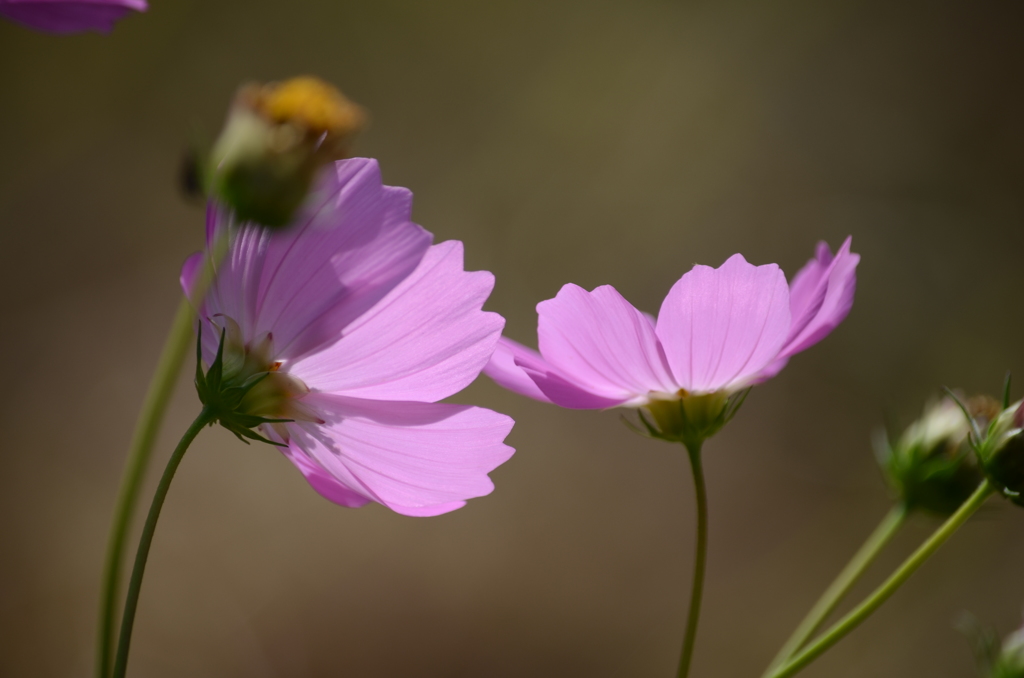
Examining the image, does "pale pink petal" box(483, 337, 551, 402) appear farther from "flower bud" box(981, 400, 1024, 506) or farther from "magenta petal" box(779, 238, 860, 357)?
"flower bud" box(981, 400, 1024, 506)

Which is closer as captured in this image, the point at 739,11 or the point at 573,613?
the point at 573,613

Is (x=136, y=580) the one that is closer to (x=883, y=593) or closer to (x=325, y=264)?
(x=325, y=264)

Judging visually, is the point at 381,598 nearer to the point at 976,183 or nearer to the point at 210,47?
the point at 210,47

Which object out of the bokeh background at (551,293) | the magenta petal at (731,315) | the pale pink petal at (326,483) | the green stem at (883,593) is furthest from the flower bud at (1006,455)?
the bokeh background at (551,293)

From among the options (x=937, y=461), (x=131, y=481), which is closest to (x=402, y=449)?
(x=131, y=481)

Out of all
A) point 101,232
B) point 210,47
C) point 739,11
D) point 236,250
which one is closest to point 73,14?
point 236,250

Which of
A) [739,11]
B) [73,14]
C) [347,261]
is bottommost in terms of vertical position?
[347,261]
